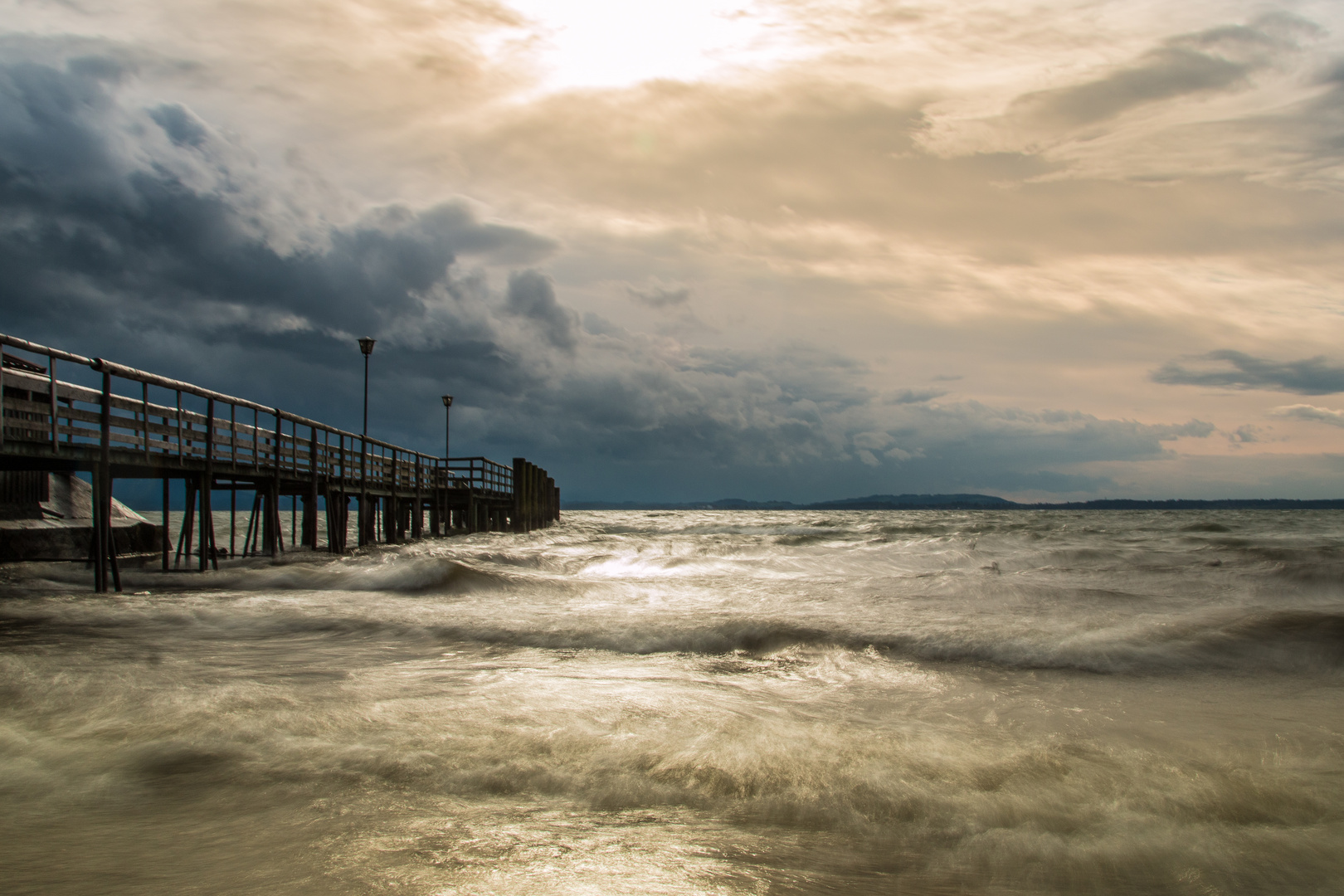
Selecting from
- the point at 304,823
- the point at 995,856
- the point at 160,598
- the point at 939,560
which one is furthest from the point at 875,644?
the point at 939,560

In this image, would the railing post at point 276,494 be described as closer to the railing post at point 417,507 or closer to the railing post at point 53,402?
the railing post at point 53,402

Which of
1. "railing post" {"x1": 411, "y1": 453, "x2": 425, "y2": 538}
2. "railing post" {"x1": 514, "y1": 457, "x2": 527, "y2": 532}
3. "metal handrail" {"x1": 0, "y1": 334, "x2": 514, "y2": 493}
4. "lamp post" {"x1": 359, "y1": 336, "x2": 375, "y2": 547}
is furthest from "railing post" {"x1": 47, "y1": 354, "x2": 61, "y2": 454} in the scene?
"railing post" {"x1": 514, "y1": 457, "x2": 527, "y2": 532}

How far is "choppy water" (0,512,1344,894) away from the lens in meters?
2.92

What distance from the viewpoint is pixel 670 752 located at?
416 centimetres

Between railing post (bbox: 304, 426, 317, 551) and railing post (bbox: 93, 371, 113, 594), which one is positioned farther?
railing post (bbox: 304, 426, 317, 551)

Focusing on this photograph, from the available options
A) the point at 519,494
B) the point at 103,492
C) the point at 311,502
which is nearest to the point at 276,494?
the point at 311,502

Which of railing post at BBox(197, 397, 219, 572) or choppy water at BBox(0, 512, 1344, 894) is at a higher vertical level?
railing post at BBox(197, 397, 219, 572)

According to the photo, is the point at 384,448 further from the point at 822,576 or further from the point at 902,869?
the point at 902,869

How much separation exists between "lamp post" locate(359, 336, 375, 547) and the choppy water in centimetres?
1312

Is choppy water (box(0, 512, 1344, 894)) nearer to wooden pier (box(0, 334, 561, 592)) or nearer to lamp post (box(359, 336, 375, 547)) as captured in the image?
wooden pier (box(0, 334, 561, 592))

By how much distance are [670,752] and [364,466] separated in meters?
20.7

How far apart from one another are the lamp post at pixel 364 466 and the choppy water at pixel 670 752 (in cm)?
1312

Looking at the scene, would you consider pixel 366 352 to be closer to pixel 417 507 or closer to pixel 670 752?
pixel 417 507

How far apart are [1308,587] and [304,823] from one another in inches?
603
